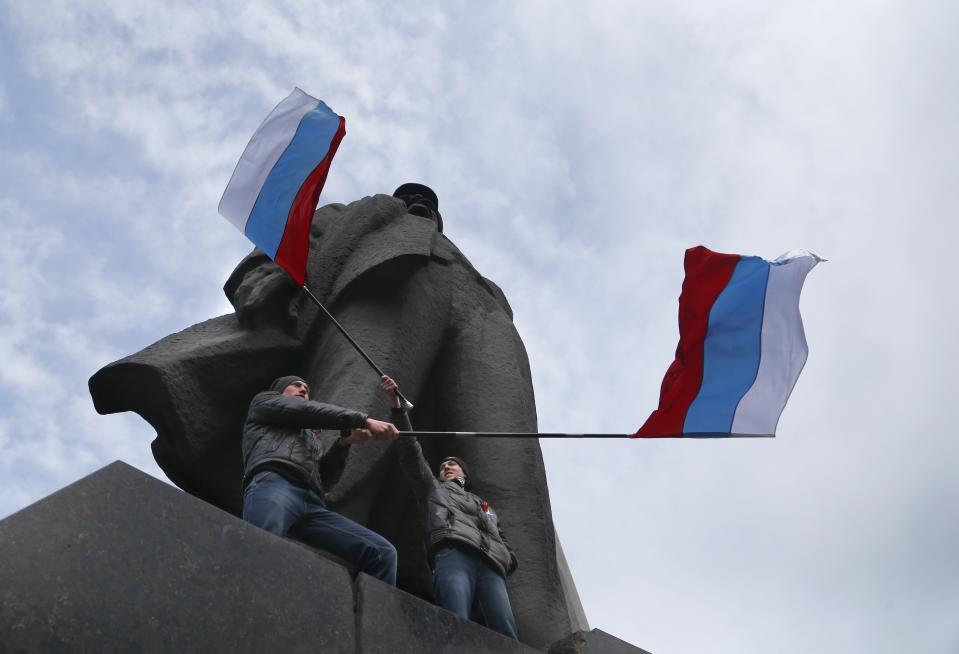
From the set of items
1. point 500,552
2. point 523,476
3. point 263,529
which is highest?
point 523,476

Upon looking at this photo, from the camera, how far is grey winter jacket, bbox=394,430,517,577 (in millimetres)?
4641

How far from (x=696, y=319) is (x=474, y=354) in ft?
4.79

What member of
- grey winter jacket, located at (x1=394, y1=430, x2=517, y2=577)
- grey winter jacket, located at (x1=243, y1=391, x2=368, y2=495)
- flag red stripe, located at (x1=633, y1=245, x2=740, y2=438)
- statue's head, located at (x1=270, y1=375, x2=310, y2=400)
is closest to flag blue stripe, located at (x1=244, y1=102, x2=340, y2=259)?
statue's head, located at (x1=270, y1=375, x2=310, y2=400)

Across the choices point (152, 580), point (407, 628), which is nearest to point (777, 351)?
point (407, 628)

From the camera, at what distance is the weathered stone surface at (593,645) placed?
441 centimetres

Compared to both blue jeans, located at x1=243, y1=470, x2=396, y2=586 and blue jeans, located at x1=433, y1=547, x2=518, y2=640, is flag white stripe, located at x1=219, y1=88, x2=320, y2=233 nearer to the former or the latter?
blue jeans, located at x1=243, y1=470, x2=396, y2=586

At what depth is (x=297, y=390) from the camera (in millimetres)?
4805

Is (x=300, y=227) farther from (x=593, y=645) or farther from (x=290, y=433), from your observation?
(x=593, y=645)

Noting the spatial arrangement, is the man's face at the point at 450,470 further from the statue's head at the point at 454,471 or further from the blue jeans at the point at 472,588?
the blue jeans at the point at 472,588

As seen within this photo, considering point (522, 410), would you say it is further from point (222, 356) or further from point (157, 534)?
point (157, 534)

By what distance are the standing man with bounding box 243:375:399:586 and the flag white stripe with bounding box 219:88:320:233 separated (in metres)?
1.30

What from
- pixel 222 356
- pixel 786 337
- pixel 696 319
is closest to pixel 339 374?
pixel 222 356

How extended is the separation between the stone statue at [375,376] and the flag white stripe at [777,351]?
3.90 ft

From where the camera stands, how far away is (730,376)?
215 inches
